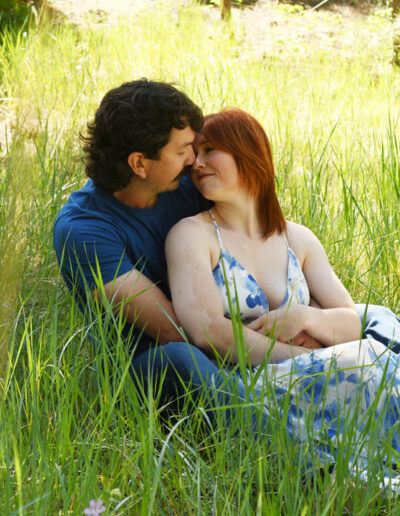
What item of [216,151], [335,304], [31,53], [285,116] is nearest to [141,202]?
[216,151]

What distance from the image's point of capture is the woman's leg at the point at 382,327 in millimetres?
2467

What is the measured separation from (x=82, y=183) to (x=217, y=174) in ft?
5.34

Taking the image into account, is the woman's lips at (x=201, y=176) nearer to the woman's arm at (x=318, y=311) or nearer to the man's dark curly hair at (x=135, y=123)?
the man's dark curly hair at (x=135, y=123)

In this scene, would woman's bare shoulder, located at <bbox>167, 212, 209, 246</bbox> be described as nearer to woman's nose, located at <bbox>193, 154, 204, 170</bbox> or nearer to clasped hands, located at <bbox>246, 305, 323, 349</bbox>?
woman's nose, located at <bbox>193, 154, 204, 170</bbox>

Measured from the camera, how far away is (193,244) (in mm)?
2393

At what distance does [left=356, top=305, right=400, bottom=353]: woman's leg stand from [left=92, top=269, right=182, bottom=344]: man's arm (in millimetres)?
687

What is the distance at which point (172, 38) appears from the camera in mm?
6168

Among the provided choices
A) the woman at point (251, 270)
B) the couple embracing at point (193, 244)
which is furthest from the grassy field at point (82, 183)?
the woman at point (251, 270)

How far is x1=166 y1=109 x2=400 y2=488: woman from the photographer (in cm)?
228

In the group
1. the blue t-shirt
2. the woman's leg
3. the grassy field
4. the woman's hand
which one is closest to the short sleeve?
the blue t-shirt

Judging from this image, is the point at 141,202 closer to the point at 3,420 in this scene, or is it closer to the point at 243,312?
the point at 243,312

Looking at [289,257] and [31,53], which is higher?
[31,53]

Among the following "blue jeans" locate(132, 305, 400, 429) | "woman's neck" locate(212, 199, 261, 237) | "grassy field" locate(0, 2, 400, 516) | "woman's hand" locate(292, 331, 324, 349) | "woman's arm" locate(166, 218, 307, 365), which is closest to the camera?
"grassy field" locate(0, 2, 400, 516)

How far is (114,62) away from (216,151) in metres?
3.40
